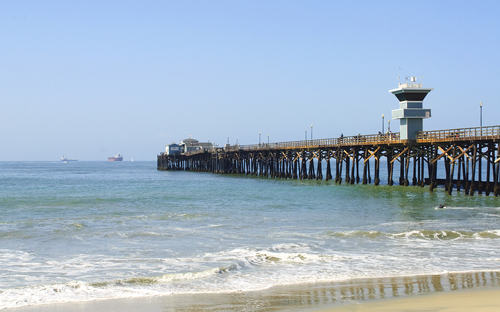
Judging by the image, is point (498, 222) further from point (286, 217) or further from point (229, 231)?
point (229, 231)

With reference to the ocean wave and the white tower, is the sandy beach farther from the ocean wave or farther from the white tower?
the white tower

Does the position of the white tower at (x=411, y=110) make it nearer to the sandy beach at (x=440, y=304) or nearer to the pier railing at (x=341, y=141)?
the pier railing at (x=341, y=141)

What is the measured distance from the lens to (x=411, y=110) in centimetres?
3516

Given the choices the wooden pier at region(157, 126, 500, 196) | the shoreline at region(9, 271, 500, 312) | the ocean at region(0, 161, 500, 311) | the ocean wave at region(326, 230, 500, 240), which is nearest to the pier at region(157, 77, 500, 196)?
the wooden pier at region(157, 126, 500, 196)

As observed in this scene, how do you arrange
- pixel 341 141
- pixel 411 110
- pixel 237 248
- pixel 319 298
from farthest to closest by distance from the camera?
pixel 341 141 → pixel 411 110 → pixel 237 248 → pixel 319 298

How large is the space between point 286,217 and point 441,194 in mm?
13779

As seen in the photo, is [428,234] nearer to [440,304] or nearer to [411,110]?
[440,304]

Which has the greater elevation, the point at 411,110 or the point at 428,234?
the point at 411,110

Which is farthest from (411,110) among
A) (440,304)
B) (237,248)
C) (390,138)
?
(440,304)

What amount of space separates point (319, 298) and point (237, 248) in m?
5.49

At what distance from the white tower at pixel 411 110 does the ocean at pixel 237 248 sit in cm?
972

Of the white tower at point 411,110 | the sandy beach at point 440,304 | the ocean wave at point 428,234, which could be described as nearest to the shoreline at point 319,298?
the sandy beach at point 440,304

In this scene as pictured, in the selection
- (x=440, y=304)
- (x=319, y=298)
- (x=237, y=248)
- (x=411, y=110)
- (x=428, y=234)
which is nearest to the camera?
(x=440, y=304)

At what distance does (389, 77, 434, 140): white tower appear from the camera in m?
35.1
